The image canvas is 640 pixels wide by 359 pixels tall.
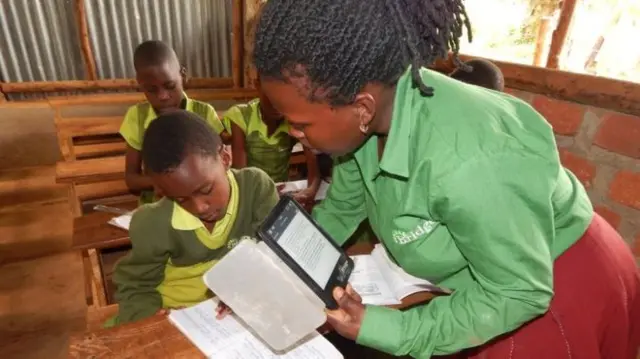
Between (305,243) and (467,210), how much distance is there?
332 mm

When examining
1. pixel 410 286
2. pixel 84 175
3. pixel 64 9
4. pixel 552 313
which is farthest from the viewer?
pixel 64 9

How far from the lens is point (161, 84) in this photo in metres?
2.15

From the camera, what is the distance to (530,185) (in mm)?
714

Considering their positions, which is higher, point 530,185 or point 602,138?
point 530,185

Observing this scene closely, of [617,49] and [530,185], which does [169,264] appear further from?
[617,49]

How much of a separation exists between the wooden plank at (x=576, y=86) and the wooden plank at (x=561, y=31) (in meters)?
0.21

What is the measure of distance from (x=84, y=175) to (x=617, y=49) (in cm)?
284

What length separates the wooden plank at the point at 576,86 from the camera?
1.57m

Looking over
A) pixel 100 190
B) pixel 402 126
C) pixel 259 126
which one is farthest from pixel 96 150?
pixel 402 126

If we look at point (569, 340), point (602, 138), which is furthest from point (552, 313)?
point (602, 138)

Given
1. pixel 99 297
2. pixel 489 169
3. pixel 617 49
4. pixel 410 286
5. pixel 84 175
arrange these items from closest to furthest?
1. pixel 489 169
2. pixel 410 286
3. pixel 99 297
4. pixel 84 175
5. pixel 617 49

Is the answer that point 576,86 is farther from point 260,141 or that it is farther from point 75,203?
point 75,203

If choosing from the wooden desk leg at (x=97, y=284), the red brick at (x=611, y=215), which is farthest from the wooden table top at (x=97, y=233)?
the red brick at (x=611, y=215)

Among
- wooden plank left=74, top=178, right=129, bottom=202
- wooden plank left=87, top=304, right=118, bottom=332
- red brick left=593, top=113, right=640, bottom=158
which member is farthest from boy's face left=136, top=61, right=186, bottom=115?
red brick left=593, top=113, right=640, bottom=158
